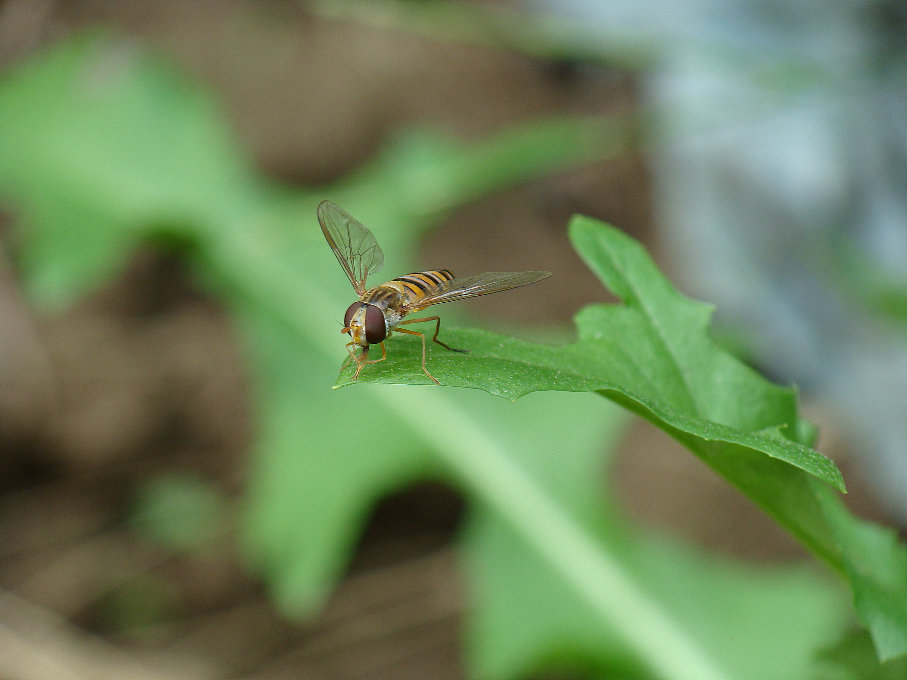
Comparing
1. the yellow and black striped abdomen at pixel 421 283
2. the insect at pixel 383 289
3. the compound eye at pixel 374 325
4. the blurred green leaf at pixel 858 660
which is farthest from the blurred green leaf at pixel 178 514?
the blurred green leaf at pixel 858 660

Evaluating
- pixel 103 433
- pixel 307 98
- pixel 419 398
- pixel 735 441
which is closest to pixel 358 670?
pixel 419 398

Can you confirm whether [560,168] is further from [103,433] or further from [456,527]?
[103,433]

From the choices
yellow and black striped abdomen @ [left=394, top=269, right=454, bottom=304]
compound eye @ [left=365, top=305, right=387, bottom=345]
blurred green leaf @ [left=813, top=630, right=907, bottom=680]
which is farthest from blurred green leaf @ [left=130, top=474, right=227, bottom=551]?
blurred green leaf @ [left=813, top=630, right=907, bottom=680]

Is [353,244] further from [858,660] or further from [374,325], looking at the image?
[858,660]

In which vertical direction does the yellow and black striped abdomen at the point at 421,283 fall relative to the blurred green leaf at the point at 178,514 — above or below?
above

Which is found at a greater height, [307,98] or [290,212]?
[307,98]

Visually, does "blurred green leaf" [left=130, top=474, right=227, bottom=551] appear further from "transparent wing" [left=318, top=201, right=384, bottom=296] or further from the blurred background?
"transparent wing" [left=318, top=201, right=384, bottom=296]

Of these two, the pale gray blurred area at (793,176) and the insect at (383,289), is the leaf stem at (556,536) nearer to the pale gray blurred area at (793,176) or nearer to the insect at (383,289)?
the insect at (383,289)
